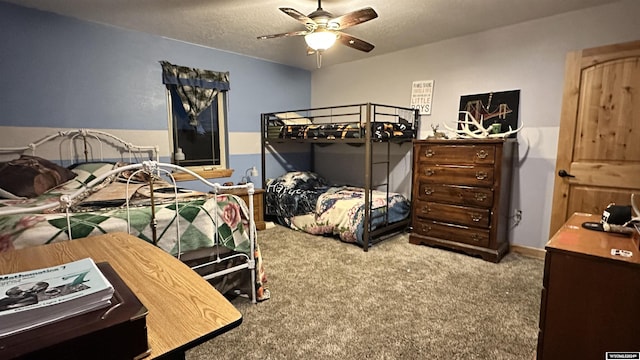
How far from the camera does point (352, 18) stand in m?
2.27

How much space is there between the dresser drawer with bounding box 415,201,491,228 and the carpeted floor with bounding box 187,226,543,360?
336mm

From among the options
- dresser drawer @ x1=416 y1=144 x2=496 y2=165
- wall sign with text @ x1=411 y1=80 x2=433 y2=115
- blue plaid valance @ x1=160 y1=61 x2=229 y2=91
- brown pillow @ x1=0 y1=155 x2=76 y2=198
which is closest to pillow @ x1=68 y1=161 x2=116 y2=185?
brown pillow @ x1=0 y1=155 x2=76 y2=198

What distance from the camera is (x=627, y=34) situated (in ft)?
8.54

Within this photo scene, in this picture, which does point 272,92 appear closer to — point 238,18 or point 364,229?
point 238,18

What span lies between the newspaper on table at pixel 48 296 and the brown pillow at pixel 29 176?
7.35ft

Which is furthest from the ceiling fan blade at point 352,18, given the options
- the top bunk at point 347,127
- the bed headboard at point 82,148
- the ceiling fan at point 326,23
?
the bed headboard at point 82,148

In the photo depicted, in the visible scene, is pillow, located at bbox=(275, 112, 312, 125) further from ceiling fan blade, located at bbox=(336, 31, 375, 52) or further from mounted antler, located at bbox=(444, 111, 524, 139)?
mounted antler, located at bbox=(444, 111, 524, 139)

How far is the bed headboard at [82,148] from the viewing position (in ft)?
9.42

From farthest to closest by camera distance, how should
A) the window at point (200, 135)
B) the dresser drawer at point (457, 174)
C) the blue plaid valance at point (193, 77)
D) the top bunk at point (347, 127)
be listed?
the window at point (200, 135) → the blue plaid valance at point (193, 77) → the top bunk at point (347, 127) → the dresser drawer at point (457, 174)

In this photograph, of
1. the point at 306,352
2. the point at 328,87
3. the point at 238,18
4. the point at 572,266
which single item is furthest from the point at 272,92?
the point at 572,266

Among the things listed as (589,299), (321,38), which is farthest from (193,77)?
(589,299)

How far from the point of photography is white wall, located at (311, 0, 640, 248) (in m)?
2.74

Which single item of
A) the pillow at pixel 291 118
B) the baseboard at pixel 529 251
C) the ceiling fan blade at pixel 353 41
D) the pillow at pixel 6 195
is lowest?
the baseboard at pixel 529 251

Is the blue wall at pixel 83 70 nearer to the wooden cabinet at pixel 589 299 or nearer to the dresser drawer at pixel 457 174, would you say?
the dresser drawer at pixel 457 174
